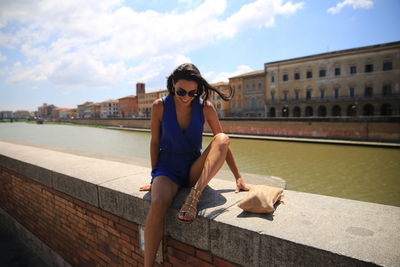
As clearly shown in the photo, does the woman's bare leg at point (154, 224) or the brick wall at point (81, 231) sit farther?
the brick wall at point (81, 231)

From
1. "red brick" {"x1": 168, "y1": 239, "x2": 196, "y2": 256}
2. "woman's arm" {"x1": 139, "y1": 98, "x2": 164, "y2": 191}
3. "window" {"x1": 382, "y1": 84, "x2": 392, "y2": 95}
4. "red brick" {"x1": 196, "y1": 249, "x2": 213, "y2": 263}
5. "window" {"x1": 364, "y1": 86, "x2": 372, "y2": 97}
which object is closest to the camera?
"red brick" {"x1": 196, "y1": 249, "x2": 213, "y2": 263}

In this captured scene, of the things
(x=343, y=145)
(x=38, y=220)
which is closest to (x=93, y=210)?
(x=38, y=220)

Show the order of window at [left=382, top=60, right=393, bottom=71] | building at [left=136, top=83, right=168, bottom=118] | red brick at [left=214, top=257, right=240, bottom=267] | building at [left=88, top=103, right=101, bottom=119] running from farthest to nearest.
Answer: building at [left=88, top=103, right=101, bottom=119], building at [left=136, top=83, right=168, bottom=118], window at [left=382, top=60, right=393, bottom=71], red brick at [left=214, top=257, right=240, bottom=267]

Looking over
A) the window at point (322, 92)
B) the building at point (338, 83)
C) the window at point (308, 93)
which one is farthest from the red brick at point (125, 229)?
the window at point (308, 93)

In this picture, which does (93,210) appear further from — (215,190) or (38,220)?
(38,220)

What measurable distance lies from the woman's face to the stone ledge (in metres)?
0.85

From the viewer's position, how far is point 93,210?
2.59 meters

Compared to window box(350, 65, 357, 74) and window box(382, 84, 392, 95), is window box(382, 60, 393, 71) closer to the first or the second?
window box(382, 84, 392, 95)

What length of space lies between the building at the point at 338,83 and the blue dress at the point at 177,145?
4239 centimetres

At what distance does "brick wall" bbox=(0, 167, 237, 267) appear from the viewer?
1954mm

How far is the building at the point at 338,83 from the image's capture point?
35312 millimetres

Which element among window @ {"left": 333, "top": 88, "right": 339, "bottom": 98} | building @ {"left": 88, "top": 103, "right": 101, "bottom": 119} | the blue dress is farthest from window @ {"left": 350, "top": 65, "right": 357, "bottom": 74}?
building @ {"left": 88, "top": 103, "right": 101, "bottom": 119}

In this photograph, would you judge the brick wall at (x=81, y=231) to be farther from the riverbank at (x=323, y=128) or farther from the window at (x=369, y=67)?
the window at (x=369, y=67)

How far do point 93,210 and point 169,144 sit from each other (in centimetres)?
115
